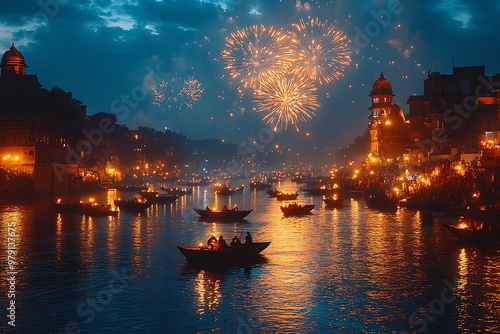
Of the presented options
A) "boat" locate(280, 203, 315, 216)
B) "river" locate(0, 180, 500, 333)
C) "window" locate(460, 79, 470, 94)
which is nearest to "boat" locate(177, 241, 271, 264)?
"river" locate(0, 180, 500, 333)

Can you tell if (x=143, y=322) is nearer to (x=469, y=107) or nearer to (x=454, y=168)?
(x=454, y=168)

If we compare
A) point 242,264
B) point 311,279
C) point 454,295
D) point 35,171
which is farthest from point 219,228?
point 35,171

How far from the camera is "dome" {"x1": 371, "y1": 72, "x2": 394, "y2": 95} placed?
159m

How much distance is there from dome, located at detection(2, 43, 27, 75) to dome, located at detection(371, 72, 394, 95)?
77.7 meters

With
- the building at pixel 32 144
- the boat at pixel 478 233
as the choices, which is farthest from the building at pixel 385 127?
the boat at pixel 478 233

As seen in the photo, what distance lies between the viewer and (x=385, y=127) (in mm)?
137625

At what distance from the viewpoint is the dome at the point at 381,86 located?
158875 mm

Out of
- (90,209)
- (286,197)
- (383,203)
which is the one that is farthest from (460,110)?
(90,209)

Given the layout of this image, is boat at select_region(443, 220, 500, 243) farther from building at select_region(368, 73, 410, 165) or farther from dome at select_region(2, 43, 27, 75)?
dome at select_region(2, 43, 27, 75)

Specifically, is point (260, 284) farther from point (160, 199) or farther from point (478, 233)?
point (160, 199)

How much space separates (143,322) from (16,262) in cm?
1738

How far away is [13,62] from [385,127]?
74774 mm

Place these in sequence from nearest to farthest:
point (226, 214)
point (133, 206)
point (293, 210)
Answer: point (226, 214) → point (293, 210) → point (133, 206)

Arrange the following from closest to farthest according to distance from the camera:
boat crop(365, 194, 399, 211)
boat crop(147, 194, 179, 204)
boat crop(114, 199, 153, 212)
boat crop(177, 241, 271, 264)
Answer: boat crop(177, 241, 271, 264), boat crop(365, 194, 399, 211), boat crop(114, 199, 153, 212), boat crop(147, 194, 179, 204)
